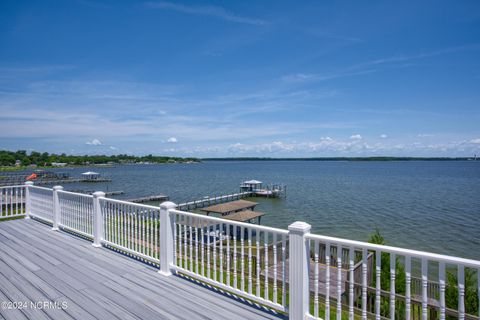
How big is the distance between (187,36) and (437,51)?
43.2ft

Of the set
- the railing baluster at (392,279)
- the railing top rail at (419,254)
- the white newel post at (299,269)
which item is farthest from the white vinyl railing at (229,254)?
the railing baluster at (392,279)

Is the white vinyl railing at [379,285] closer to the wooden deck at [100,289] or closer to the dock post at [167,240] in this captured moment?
the wooden deck at [100,289]

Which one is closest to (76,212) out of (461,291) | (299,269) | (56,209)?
(56,209)

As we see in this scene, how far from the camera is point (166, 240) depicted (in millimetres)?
4410

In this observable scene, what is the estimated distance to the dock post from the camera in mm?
4391

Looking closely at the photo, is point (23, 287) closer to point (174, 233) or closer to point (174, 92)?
point (174, 233)

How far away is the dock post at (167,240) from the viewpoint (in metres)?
4.39

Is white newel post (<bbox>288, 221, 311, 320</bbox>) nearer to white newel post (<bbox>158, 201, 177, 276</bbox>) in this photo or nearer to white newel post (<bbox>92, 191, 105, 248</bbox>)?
white newel post (<bbox>158, 201, 177, 276</bbox>)

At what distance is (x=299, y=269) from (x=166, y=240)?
233cm

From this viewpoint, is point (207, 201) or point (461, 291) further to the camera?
point (207, 201)

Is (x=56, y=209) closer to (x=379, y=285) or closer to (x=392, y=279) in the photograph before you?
(x=379, y=285)

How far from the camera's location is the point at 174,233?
4.46 m

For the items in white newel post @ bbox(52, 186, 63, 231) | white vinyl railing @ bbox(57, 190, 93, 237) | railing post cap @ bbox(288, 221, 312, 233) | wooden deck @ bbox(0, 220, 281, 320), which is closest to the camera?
railing post cap @ bbox(288, 221, 312, 233)

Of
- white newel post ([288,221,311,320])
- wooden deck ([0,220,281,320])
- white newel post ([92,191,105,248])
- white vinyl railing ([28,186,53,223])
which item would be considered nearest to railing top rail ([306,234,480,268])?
white newel post ([288,221,311,320])
